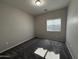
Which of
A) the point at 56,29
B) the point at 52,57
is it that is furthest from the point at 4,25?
the point at 56,29

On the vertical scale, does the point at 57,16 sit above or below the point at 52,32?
above

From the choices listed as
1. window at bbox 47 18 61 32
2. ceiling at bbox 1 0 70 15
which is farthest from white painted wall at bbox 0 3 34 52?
window at bbox 47 18 61 32

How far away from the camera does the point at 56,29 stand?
4.67 metres

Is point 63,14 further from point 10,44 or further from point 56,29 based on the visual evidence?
point 10,44

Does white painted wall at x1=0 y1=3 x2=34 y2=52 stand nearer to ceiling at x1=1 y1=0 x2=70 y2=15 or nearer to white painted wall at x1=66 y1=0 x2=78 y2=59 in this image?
ceiling at x1=1 y1=0 x2=70 y2=15

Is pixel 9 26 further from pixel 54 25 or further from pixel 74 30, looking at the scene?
pixel 54 25

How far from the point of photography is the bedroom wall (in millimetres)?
4289

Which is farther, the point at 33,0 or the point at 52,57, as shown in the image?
the point at 33,0

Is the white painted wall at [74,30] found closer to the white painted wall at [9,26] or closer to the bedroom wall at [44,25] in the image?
the bedroom wall at [44,25]

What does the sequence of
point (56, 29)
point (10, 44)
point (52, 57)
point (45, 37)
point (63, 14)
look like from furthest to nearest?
point (45, 37) < point (56, 29) < point (63, 14) < point (10, 44) < point (52, 57)

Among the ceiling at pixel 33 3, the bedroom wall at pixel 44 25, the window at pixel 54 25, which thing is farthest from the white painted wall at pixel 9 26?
the window at pixel 54 25

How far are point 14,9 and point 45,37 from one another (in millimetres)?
3443

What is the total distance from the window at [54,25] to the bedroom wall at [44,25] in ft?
0.87

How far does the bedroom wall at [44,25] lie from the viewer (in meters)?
4.29
